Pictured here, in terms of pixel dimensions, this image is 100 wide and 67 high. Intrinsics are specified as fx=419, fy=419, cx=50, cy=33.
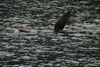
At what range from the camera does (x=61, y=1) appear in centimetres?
7300

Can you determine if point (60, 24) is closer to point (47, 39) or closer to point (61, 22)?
point (61, 22)

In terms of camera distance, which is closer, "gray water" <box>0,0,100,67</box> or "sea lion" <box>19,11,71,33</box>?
"gray water" <box>0,0,100,67</box>

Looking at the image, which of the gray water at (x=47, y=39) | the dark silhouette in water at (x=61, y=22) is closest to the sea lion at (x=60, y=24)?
the dark silhouette in water at (x=61, y=22)

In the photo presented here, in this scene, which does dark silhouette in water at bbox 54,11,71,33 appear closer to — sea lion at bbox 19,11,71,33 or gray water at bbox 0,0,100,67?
sea lion at bbox 19,11,71,33

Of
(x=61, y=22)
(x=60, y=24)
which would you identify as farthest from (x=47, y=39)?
(x=61, y=22)

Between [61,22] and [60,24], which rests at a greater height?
[61,22]

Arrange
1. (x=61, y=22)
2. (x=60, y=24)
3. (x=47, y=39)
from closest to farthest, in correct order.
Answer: (x=61, y=22), (x=60, y=24), (x=47, y=39)

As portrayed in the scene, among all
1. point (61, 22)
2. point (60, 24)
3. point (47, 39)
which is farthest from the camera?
point (47, 39)

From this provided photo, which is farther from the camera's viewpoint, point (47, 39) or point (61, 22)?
point (47, 39)

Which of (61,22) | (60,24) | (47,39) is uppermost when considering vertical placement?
(61,22)

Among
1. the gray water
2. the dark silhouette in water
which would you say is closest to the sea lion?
the dark silhouette in water

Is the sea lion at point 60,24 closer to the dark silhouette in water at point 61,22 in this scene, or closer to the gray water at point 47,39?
the dark silhouette in water at point 61,22

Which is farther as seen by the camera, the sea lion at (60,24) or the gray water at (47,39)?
the sea lion at (60,24)

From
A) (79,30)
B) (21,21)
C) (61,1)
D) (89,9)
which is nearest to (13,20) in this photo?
(21,21)
